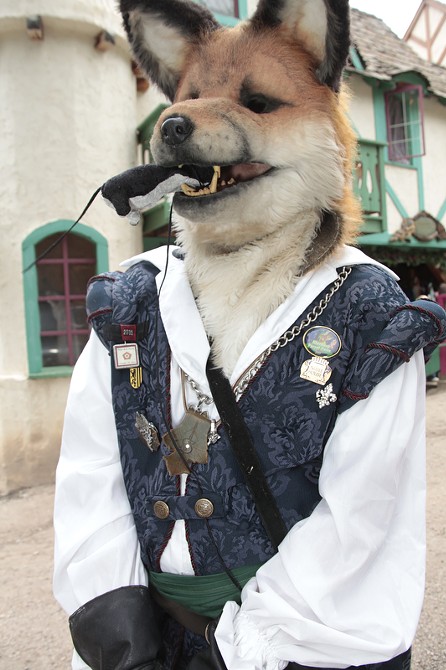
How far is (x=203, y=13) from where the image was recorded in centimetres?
140

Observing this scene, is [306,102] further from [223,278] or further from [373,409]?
[373,409]

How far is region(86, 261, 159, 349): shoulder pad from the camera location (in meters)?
1.36

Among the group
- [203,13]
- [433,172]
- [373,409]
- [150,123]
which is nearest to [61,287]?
[150,123]

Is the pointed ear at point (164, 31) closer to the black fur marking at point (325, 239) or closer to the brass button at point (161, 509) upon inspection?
the black fur marking at point (325, 239)

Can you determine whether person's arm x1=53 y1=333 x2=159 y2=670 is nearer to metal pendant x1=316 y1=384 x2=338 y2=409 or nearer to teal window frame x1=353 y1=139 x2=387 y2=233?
metal pendant x1=316 y1=384 x2=338 y2=409

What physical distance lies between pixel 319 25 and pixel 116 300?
2.54 feet

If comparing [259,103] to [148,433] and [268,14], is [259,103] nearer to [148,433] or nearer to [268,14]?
[268,14]

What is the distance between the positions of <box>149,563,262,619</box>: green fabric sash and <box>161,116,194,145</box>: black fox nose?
0.92m

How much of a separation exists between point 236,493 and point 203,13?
3.74 feet

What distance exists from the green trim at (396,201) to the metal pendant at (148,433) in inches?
296

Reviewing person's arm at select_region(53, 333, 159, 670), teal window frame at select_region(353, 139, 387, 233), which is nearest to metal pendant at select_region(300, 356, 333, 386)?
person's arm at select_region(53, 333, 159, 670)

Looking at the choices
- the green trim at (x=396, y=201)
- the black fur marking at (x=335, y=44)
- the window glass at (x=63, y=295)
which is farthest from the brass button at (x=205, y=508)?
the green trim at (x=396, y=201)

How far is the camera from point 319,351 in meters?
1.23

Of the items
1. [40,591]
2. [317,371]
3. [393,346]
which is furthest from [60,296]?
[393,346]
